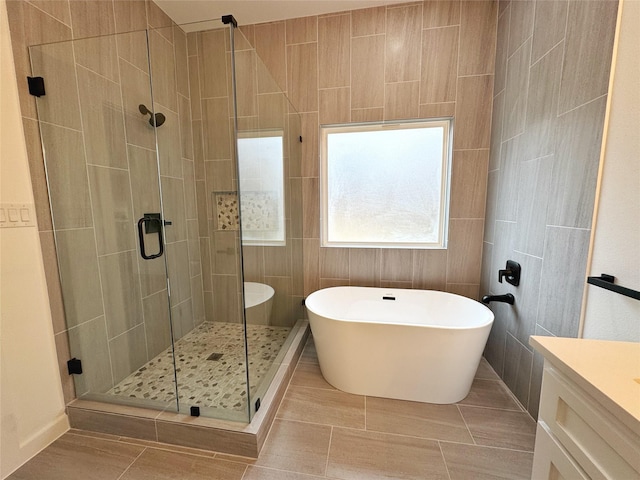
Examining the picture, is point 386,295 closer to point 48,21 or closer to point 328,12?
point 328,12

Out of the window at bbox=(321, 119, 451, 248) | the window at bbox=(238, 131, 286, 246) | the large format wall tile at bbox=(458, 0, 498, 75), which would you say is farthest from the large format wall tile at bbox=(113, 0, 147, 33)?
the large format wall tile at bbox=(458, 0, 498, 75)

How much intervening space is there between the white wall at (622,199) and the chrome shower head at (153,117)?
2614mm

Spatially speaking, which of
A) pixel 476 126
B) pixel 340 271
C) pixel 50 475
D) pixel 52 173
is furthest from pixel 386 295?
pixel 52 173

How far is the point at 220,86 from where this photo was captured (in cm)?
187

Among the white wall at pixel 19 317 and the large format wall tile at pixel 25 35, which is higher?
the large format wall tile at pixel 25 35

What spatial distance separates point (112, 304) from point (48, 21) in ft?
5.40

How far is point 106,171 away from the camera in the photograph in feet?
5.63

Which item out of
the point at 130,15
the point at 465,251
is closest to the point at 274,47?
the point at 130,15

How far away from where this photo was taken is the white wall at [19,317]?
1.23m

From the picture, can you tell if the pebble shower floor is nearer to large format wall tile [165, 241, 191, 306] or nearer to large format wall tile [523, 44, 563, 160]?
large format wall tile [165, 241, 191, 306]

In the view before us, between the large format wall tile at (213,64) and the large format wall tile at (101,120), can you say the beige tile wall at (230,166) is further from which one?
the large format wall tile at (101,120)

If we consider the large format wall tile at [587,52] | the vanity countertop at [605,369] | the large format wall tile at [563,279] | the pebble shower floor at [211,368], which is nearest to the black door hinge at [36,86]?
the pebble shower floor at [211,368]

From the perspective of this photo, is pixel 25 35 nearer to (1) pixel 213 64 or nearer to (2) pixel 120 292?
(1) pixel 213 64

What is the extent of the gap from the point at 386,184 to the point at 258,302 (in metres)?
1.53
